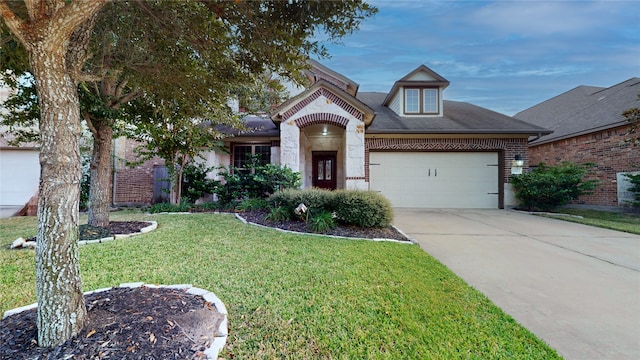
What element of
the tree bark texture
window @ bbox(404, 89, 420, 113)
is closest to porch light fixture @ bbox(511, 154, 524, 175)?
window @ bbox(404, 89, 420, 113)

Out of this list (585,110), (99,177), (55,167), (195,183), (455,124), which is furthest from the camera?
(585,110)

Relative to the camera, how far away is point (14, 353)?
1.70m

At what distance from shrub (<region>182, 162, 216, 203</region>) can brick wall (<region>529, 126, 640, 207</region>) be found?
611 inches

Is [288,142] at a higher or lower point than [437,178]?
higher

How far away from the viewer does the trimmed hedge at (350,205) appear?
19.7 ft

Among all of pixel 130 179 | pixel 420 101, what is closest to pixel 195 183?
pixel 130 179

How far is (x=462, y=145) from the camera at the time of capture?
1104 centimetres

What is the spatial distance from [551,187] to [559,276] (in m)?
8.05

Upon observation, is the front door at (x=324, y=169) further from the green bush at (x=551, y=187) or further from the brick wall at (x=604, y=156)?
the brick wall at (x=604, y=156)

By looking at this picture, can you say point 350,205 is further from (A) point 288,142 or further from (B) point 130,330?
(B) point 130,330

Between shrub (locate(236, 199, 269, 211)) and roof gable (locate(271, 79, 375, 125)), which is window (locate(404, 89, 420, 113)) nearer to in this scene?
roof gable (locate(271, 79, 375, 125))

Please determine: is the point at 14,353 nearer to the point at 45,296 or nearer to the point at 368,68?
the point at 45,296

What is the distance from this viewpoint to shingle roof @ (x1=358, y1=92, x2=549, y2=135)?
416 inches

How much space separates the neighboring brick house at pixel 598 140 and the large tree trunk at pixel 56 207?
14685 mm
